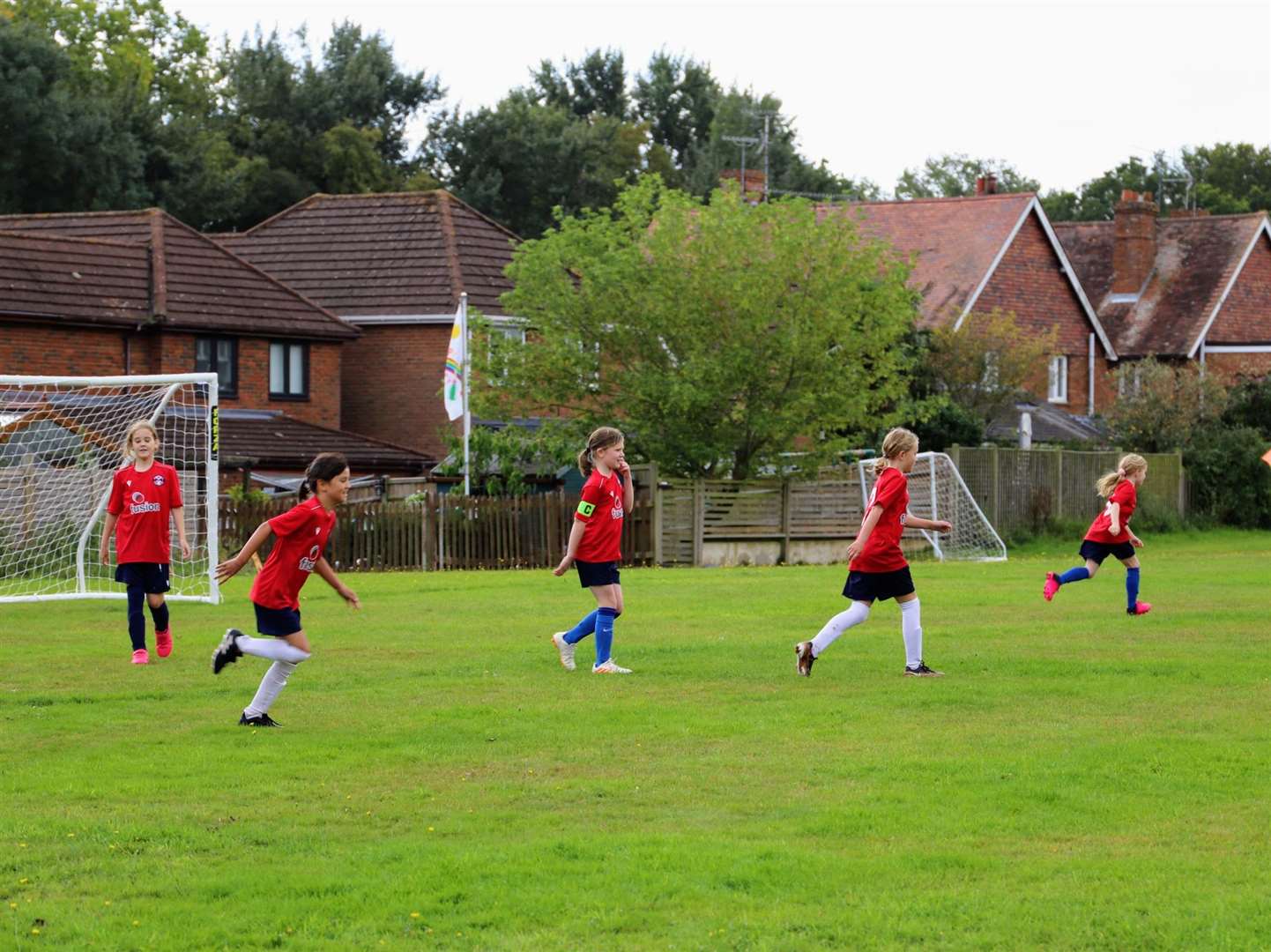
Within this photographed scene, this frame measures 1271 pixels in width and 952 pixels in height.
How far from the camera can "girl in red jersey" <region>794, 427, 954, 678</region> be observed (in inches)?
522

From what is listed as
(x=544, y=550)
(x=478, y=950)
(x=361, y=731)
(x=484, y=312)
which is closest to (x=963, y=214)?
(x=484, y=312)

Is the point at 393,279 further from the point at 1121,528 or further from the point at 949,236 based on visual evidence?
the point at 1121,528

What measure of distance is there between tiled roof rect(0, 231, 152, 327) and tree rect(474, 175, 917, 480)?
12.3 metres

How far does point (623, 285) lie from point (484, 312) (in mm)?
14492

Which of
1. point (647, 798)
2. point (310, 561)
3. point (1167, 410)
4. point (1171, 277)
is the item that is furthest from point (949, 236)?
point (647, 798)

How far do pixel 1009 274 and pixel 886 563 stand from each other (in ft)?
135

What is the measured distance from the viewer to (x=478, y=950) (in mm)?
6164

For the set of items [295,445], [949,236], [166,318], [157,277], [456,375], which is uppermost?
[949,236]

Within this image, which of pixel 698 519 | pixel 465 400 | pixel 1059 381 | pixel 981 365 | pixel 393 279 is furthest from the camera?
pixel 1059 381

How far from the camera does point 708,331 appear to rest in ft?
108

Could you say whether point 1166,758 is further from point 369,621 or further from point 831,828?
point 369,621

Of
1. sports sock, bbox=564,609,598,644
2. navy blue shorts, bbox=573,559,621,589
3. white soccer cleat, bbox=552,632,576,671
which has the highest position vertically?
navy blue shorts, bbox=573,559,621,589

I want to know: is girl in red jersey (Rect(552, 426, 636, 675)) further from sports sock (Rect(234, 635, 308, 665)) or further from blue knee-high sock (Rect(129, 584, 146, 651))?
blue knee-high sock (Rect(129, 584, 146, 651))

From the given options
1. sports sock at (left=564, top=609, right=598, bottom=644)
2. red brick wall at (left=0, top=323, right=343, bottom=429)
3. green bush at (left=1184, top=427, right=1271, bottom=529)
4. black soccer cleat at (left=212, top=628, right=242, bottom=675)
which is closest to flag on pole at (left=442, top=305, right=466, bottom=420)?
red brick wall at (left=0, top=323, right=343, bottom=429)
